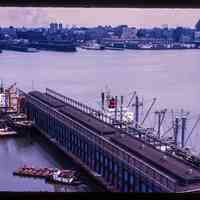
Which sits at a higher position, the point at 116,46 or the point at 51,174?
the point at 116,46

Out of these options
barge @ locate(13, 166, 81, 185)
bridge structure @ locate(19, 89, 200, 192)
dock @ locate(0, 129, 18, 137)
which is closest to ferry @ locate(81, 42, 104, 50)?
bridge structure @ locate(19, 89, 200, 192)

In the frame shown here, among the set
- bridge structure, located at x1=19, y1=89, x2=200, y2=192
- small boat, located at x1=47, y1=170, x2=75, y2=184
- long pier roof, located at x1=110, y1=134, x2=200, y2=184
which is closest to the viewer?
long pier roof, located at x1=110, y1=134, x2=200, y2=184

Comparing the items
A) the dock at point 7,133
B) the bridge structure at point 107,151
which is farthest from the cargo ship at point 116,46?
the dock at point 7,133

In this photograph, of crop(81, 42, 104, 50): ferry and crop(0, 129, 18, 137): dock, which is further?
crop(0, 129, 18, 137): dock

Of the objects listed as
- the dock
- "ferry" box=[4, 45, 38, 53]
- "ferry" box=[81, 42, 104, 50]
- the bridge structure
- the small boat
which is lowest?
the dock

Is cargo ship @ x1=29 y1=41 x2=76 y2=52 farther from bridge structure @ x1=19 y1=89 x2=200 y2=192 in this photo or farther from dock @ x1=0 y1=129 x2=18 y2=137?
dock @ x1=0 y1=129 x2=18 y2=137

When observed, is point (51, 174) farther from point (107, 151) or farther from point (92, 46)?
point (92, 46)

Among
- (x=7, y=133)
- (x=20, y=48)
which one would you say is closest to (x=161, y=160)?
(x=20, y=48)

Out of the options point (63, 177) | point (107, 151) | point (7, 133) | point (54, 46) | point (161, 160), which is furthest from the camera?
point (7, 133)

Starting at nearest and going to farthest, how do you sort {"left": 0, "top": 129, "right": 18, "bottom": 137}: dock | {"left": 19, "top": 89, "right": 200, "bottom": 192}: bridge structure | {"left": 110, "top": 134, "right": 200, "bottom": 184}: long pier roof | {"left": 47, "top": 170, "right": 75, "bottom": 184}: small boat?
{"left": 110, "top": 134, "right": 200, "bottom": 184}: long pier roof
{"left": 19, "top": 89, "right": 200, "bottom": 192}: bridge structure
{"left": 47, "top": 170, "right": 75, "bottom": 184}: small boat
{"left": 0, "top": 129, "right": 18, "bottom": 137}: dock

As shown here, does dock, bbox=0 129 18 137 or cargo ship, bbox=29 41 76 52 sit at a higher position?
cargo ship, bbox=29 41 76 52
